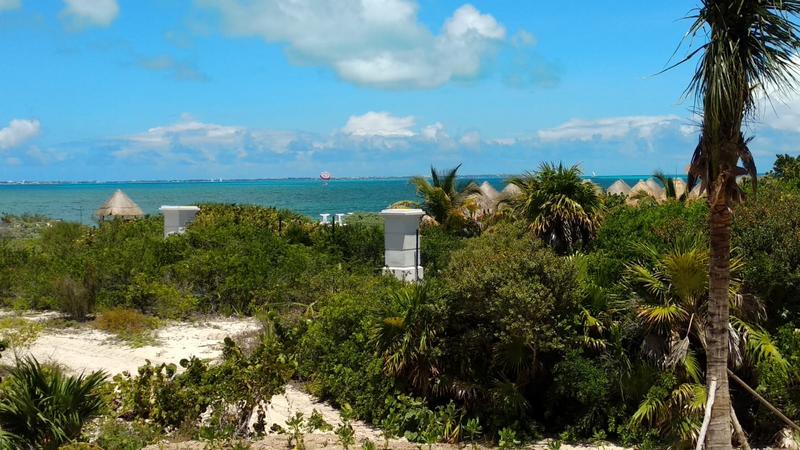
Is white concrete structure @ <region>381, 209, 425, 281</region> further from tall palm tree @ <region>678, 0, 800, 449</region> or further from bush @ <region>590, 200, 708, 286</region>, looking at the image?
tall palm tree @ <region>678, 0, 800, 449</region>

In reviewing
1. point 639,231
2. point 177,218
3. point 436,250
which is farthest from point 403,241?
point 177,218

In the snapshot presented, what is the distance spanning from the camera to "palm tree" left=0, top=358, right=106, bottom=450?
263 inches

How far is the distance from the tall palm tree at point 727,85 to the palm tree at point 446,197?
45.9 ft

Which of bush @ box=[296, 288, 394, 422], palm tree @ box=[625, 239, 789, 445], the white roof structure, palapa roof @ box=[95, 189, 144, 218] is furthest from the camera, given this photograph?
palapa roof @ box=[95, 189, 144, 218]

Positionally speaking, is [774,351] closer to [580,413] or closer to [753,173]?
[580,413]

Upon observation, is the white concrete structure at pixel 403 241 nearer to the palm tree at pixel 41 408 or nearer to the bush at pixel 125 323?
the bush at pixel 125 323

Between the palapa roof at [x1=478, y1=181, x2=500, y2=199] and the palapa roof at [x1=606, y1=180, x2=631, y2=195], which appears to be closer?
the palapa roof at [x1=478, y1=181, x2=500, y2=199]

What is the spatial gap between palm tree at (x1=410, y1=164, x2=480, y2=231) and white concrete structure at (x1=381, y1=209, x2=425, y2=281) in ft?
19.6

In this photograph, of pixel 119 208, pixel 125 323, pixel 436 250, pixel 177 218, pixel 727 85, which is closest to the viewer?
pixel 727 85

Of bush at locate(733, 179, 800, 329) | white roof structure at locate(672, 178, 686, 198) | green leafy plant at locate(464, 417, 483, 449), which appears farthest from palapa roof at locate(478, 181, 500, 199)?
green leafy plant at locate(464, 417, 483, 449)

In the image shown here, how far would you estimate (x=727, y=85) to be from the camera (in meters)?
6.64

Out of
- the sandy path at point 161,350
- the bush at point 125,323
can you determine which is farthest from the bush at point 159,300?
the bush at point 125,323

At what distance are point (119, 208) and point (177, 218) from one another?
732cm

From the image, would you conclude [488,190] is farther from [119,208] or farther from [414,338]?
[414,338]
